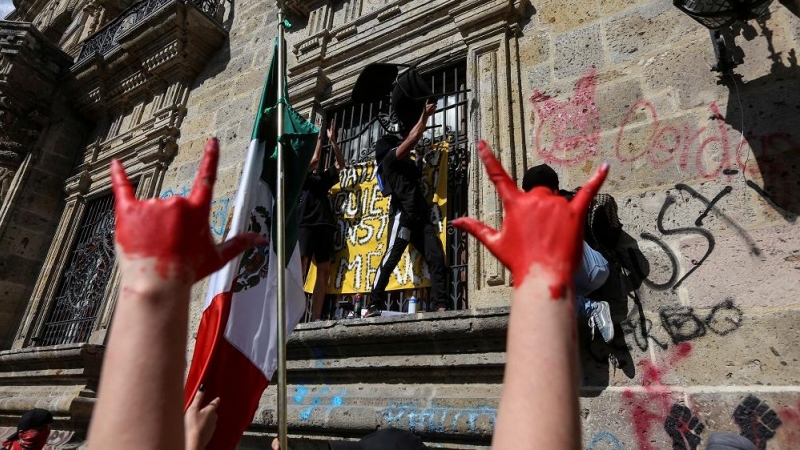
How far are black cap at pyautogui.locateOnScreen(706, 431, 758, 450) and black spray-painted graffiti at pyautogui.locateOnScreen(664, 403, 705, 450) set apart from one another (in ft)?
0.64

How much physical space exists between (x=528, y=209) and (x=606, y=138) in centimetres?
240

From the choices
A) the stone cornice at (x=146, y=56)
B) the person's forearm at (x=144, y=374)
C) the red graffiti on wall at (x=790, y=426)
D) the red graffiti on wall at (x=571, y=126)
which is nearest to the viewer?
the person's forearm at (x=144, y=374)

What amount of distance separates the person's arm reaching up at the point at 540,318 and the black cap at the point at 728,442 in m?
1.50

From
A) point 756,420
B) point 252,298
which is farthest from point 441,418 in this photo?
point 756,420

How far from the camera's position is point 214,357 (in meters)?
2.24

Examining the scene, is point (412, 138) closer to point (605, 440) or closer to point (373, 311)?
point (373, 311)

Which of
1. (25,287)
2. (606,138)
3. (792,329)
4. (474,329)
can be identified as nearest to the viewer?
(792,329)

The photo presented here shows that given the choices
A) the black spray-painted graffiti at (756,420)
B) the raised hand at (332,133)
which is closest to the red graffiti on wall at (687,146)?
the black spray-painted graffiti at (756,420)

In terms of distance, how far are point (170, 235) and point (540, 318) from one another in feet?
2.41

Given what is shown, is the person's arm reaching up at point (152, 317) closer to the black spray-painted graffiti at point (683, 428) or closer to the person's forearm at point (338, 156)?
the black spray-painted graffiti at point (683, 428)

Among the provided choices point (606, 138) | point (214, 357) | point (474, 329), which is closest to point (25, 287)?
point (214, 357)

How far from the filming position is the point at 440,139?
13.8ft

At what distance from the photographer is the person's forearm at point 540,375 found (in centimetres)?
86

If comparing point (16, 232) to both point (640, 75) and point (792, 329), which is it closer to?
point (640, 75)
